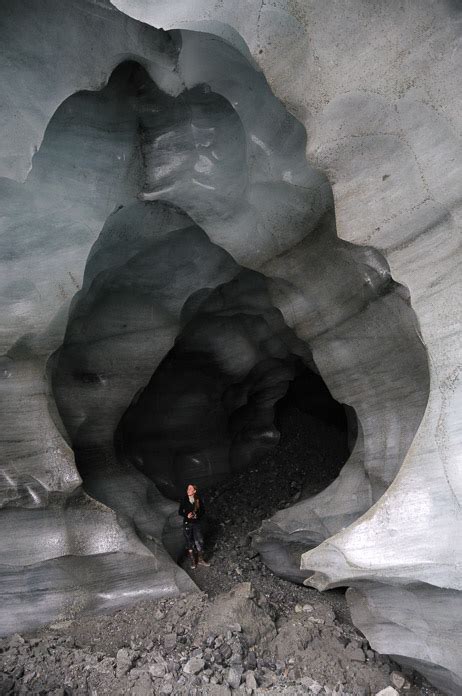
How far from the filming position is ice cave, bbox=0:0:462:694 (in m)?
3.83

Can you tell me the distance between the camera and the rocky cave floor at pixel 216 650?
16.1 feet

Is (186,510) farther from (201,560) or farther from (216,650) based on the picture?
(216,650)

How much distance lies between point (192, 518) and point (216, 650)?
58.3 inches

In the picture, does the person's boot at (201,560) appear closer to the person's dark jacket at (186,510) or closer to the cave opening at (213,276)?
the cave opening at (213,276)

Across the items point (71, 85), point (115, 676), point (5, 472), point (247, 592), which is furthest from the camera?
point (247, 592)

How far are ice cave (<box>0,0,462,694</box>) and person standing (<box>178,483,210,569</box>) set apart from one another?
0.27 metres

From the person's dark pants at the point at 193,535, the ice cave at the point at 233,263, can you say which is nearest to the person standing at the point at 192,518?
the person's dark pants at the point at 193,535

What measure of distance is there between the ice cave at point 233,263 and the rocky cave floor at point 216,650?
256 millimetres

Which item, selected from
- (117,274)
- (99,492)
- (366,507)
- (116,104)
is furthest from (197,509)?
(116,104)

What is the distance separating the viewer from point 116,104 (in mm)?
5340

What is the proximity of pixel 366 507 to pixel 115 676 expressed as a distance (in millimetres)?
2467

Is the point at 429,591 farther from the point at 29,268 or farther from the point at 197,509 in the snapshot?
the point at 29,268

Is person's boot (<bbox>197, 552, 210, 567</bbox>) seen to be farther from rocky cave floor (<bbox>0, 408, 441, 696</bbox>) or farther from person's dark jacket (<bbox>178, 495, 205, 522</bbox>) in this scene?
person's dark jacket (<bbox>178, 495, 205, 522</bbox>)

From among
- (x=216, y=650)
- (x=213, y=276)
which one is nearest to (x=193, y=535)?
(x=216, y=650)
